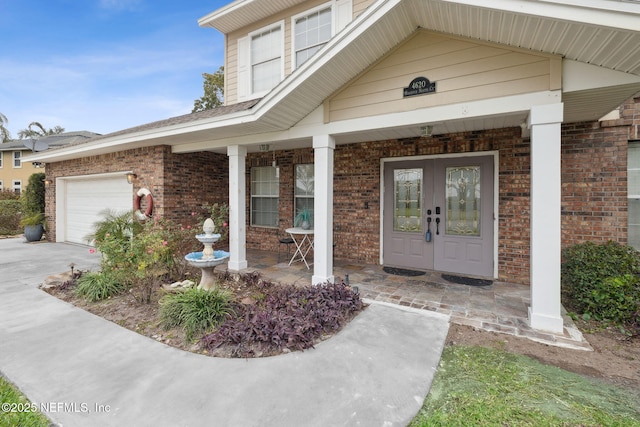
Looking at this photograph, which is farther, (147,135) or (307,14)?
(307,14)

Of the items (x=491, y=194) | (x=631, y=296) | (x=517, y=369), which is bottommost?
(x=517, y=369)

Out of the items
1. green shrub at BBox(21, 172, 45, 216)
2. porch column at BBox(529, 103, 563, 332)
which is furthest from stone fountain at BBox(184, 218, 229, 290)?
green shrub at BBox(21, 172, 45, 216)

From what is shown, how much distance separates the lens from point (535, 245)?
10.8 ft

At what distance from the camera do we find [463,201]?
5.48 meters

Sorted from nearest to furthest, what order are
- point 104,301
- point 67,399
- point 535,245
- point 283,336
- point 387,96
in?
point 67,399 < point 283,336 < point 535,245 < point 387,96 < point 104,301

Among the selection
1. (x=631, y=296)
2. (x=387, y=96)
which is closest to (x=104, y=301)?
(x=387, y=96)

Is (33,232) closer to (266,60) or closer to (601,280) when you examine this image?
(266,60)

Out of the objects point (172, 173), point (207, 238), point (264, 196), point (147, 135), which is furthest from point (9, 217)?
point (207, 238)

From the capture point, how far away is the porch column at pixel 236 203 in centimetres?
570

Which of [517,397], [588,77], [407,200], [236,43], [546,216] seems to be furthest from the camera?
[236,43]

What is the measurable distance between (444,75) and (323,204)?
7.94 ft

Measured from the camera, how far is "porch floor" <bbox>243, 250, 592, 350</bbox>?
3328mm

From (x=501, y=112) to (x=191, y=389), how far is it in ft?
13.9

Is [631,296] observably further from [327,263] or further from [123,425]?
[123,425]
